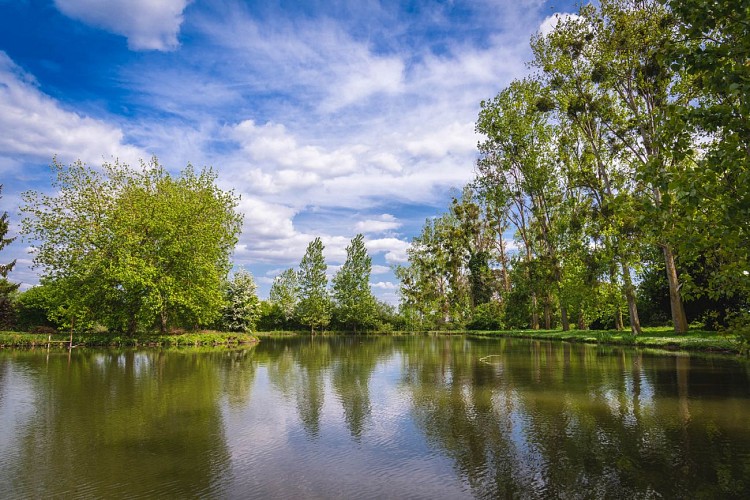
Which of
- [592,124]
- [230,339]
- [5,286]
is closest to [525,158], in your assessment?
[592,124]

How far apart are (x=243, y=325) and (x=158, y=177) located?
17.7 meters

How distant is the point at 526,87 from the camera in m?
35.7

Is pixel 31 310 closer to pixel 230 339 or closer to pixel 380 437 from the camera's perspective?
pixel 230 339

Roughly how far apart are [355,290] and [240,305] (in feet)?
87.7

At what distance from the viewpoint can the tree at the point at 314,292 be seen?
71.4 meters

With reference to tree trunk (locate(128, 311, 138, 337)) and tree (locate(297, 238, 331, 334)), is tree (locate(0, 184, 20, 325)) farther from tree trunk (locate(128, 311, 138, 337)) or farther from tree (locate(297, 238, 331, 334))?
tree (locate(297, 238, 331, 334))

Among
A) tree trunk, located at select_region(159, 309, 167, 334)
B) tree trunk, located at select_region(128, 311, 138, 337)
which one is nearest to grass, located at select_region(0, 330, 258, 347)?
tree trunk, located at select_region(128, 311, 138, 337)

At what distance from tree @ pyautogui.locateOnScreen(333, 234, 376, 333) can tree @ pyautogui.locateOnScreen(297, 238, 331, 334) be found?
101 inches

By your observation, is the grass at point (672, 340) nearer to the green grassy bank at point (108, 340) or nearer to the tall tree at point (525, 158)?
the tall tree at point (525, 158)

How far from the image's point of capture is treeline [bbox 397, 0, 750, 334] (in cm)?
757

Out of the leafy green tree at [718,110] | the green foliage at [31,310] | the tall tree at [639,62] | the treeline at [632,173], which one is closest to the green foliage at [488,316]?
the treeline at [632,173]

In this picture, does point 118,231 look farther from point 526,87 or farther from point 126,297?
point 526,87

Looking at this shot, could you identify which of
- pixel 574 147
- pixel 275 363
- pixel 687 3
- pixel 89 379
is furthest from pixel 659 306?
pixel 89 379

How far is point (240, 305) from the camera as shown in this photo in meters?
51.6
